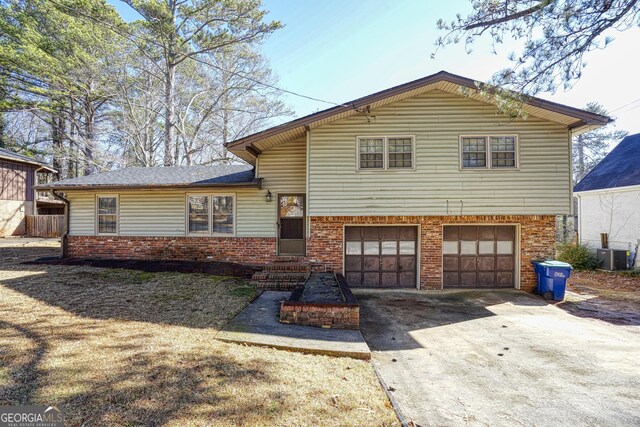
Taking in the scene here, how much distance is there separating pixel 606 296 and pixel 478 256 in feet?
11.1

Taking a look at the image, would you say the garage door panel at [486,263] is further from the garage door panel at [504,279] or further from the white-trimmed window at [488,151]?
the white-trimmed window at [488,151]

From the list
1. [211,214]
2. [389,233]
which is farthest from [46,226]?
[389,233]

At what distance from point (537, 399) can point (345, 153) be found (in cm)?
647

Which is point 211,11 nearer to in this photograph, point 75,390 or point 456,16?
point 456,16

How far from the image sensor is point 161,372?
331 centimetres

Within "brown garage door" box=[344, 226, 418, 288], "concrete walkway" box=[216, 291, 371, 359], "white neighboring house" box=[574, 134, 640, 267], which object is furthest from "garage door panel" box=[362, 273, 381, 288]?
"white neighboring house" box=[574, 134, 640, 267]

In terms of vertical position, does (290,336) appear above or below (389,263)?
below

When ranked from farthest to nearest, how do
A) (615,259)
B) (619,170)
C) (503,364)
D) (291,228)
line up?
(619,170) → (615,259) → (291,228) → (503,364)

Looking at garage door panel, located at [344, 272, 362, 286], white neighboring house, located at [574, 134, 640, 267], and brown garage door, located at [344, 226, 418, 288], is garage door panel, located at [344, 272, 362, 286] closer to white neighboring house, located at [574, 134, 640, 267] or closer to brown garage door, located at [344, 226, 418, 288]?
brown garage door, located at [344, 226, 418, 288]

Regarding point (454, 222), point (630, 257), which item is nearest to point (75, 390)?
point (454, 222)

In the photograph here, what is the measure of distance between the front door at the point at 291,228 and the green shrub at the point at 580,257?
1164cm

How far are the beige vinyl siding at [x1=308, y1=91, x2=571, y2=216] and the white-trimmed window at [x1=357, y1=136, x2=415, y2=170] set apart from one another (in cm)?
16

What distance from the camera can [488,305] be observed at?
7242 mm

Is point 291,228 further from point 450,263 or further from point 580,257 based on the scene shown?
point 580,257
